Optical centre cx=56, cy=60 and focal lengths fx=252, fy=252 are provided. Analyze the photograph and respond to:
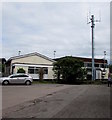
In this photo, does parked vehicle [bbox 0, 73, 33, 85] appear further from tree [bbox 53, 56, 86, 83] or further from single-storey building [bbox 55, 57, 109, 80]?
single-storey building [bbox 55, 57, 109, 80]

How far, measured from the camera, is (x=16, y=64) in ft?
145

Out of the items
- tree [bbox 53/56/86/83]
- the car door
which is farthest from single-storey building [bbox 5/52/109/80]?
the car door

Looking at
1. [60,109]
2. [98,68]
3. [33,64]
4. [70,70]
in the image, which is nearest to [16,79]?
[70,70]

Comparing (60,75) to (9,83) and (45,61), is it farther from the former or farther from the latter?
(9,83)

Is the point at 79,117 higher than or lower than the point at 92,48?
lower

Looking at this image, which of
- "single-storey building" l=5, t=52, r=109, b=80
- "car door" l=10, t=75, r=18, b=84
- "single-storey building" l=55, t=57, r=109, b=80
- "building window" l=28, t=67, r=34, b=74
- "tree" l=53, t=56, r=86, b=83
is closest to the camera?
"car door" l=10, t=75, r=18, b=84

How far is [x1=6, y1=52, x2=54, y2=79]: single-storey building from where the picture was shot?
147 ft

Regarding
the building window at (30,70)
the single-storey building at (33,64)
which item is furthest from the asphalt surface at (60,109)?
the building window at (30,70)

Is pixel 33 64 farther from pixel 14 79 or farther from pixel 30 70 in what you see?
pixel 14 79

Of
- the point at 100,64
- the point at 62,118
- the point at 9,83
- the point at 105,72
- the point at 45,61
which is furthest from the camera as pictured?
the point at 100,64

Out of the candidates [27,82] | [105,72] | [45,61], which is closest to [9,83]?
[27,82]

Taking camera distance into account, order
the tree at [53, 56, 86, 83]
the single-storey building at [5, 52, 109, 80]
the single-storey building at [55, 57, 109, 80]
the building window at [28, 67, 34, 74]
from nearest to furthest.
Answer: the tree at [53, 56, 86, 83], the single-storey building at [5, 52, 109, 80], the building window at [28, 67, 34, 74], the single-storey building at [55, 57, 109, 80]

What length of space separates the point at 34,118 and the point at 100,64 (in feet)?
224

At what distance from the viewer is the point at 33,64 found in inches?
1826
